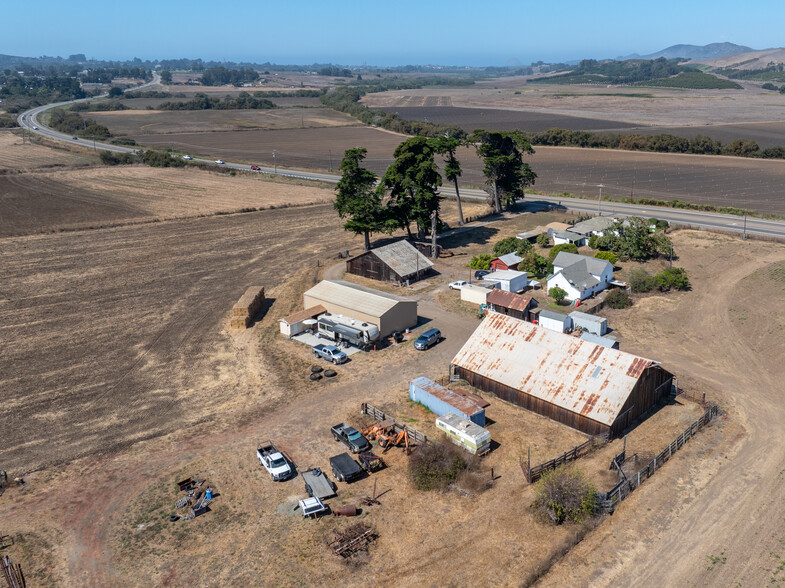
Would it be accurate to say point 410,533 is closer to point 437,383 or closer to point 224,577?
point 224,577

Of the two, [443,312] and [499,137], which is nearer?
[443,312]

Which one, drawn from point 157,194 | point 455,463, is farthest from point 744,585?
point 157,194

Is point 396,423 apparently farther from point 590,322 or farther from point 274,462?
point 590,322

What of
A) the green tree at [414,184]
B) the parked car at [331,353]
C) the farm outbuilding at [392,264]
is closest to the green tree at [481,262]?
the farm outbuilding at [392,264]

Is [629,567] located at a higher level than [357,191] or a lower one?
lower

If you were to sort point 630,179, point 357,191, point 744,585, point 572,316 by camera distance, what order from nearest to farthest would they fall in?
point 744,585 < point 572,316 < point 357,191 < point 630,179

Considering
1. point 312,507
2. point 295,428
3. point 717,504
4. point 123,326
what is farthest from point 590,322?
point 123,326

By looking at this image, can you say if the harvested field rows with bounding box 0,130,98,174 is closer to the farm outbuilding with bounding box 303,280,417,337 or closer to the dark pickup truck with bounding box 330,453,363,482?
the farm outbuilding with bounding box 303,280,417,337

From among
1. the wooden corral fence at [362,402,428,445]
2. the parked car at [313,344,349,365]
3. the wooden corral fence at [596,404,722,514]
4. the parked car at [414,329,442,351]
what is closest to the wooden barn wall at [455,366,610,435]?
the wooden corral fence at [596,404,722,514]
